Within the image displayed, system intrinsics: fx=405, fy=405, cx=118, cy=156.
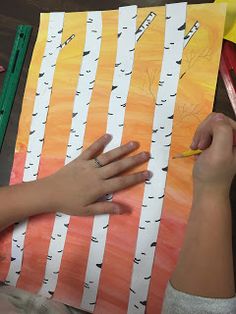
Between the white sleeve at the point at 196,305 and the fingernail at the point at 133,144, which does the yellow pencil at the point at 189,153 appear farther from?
the white sleeve at the point at 196,305

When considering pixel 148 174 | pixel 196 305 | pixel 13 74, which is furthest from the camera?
pixel 13 74

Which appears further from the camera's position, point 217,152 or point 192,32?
point 192,32

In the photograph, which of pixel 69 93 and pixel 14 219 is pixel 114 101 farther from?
pixel 14 219

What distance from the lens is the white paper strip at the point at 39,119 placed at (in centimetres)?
70

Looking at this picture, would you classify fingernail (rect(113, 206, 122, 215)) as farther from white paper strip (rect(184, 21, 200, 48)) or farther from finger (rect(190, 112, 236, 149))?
white paper strip (rect(184, 21, 200, 48))

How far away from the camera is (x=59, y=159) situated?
0.70 m

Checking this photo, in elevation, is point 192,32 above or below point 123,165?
above

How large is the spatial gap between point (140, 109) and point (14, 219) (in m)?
0.28

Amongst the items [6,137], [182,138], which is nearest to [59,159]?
[6,137]

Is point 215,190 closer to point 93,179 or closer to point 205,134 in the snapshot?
point 205,134

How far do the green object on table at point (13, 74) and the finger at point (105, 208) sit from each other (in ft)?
0.69

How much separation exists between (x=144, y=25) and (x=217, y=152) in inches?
10.8

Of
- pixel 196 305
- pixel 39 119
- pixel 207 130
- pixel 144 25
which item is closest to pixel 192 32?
pixel 144 25

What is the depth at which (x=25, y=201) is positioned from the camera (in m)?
0.67
